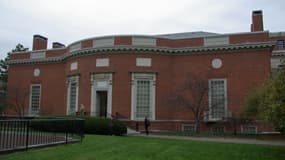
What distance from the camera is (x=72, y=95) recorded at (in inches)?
1008

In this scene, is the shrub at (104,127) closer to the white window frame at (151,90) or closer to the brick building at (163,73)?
the brick building at (163,73)

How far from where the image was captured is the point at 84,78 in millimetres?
24281

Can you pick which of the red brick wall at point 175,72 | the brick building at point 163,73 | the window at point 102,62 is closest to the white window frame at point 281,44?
the brick building at point 163,73

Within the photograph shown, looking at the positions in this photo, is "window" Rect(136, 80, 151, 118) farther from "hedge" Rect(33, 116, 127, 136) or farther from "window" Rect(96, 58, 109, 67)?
"hedge" Rect(33, 116, 127, 136)

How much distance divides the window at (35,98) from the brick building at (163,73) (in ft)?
18.4

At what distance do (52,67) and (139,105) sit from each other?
35.4ft

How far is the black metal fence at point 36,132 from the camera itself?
823 centimetres

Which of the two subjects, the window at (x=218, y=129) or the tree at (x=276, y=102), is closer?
the tree at (x=276, y=102)

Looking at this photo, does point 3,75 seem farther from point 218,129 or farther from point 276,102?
point 276,102

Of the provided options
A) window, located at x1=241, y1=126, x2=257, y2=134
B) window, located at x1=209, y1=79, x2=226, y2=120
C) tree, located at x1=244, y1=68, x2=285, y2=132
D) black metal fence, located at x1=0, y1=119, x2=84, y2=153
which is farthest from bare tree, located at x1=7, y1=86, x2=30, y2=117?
tree, located at x1=244, y1=68, x2=285, y2=132

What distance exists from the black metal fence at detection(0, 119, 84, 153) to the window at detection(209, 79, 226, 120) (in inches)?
499

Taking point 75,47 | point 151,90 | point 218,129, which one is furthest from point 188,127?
point 75,47

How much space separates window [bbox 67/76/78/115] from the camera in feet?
82.1

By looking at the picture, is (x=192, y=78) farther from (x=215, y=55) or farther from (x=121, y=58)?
(x=121, y=58)
